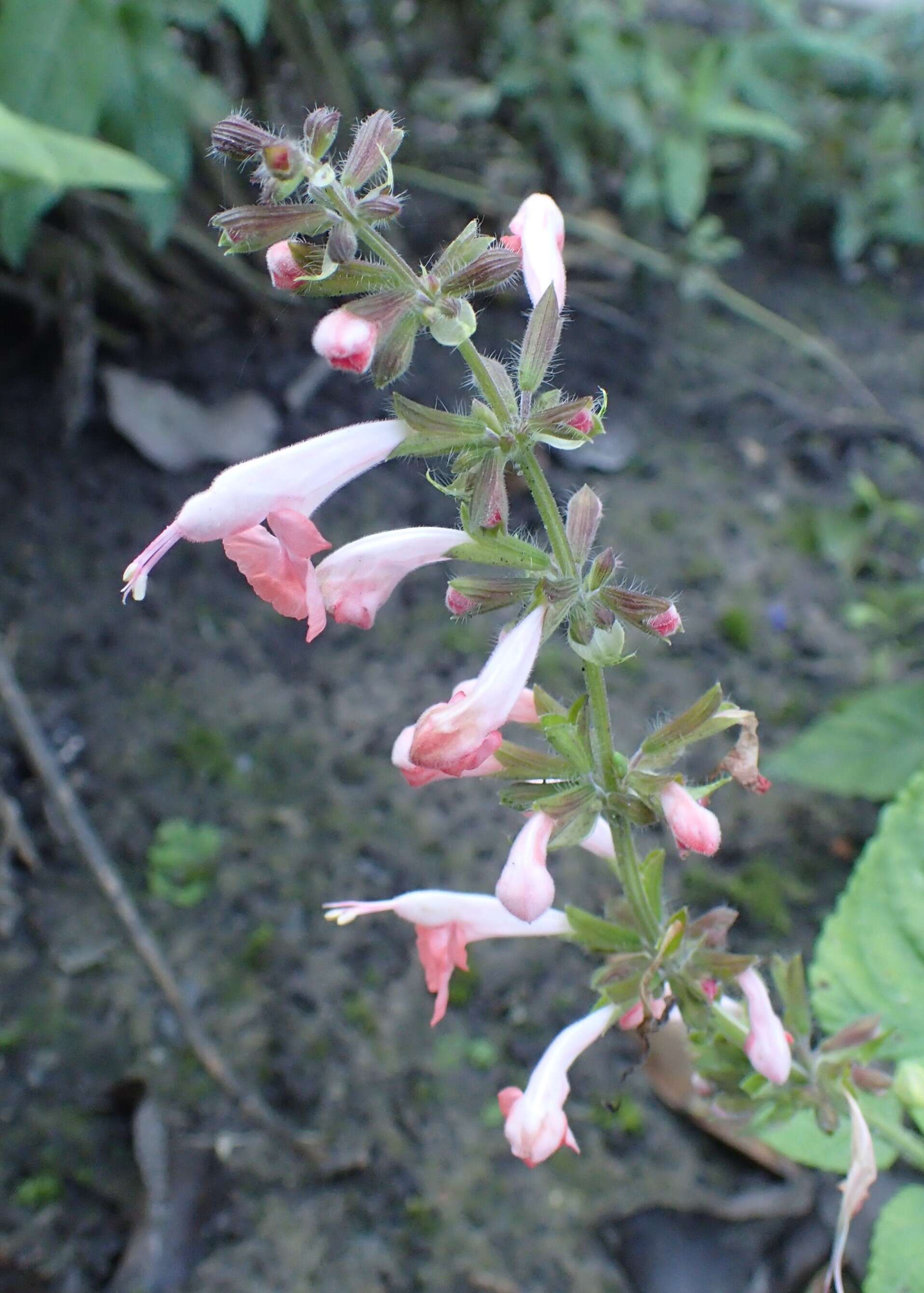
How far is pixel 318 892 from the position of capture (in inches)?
74.7

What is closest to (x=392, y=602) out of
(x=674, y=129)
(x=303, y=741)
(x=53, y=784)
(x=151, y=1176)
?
(x=303, y=741)

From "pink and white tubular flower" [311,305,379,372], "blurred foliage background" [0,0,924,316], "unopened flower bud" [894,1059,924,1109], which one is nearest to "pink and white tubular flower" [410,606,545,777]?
"pink and white tubular flower" [311,305,379,372]

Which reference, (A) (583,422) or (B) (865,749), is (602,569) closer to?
(A) (583,422)

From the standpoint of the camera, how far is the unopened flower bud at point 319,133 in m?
0.72

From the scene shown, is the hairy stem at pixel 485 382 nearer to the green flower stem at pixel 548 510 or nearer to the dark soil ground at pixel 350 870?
the green flower stem at pixel 548 510

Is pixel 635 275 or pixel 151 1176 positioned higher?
pixel 635 275

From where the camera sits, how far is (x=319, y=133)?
2.37 ft

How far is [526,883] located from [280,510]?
1.17ft

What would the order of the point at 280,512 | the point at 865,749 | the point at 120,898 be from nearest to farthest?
the point at 280,512 → the point at 120,898 → the point at 865,749

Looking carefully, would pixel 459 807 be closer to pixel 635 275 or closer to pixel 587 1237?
pixel 587 1237

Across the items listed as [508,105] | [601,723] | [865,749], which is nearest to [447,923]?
[601,723]

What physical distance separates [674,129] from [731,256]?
52cm

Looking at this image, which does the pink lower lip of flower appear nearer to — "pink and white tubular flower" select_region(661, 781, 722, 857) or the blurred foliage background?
"pink and white tubular flower" select_region(661, 781, 722, 857)

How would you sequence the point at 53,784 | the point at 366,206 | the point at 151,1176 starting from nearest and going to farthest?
the point at 366,206 → the point at 151,1176 → the point at 53,784
